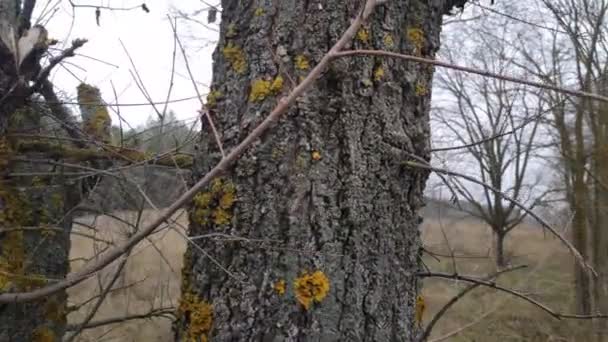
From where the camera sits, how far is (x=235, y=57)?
1327 millimetres

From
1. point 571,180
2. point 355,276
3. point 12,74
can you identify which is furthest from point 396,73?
A: point 571,180

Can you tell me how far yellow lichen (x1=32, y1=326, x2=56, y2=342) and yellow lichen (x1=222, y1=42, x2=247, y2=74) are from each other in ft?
7.21

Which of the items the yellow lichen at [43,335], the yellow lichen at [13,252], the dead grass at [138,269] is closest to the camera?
the dead grass at [138,269]

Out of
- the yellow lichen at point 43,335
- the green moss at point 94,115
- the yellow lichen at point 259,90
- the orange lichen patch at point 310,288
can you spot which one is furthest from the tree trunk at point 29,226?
the orange lichen patch at point 310,288

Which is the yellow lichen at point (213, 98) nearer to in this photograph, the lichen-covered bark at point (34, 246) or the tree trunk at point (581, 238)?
the lichen-covered bark at point (34, 246)

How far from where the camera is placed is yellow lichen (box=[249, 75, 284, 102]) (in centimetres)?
126

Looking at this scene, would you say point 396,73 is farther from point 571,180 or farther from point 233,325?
point 571,180

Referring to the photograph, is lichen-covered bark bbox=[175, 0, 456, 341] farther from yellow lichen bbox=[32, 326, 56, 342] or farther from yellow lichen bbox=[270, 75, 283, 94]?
yellow lichen bbox=[32, 326, 56, 342]

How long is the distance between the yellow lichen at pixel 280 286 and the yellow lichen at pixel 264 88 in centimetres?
40

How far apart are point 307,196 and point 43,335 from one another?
7.49ft

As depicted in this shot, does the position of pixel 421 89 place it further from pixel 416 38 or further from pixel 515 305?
pixel 515 305

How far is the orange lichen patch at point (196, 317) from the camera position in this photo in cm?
124

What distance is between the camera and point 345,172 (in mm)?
1233

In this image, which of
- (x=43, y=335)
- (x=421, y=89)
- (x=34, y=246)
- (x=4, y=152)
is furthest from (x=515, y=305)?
(x=421, y=89)
